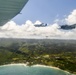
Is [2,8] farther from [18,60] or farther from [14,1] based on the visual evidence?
[18,60]

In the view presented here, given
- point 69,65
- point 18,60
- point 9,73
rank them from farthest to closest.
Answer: point 18,60, point 69,65, point 9,73

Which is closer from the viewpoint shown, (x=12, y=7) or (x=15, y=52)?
(x=12, y=7)

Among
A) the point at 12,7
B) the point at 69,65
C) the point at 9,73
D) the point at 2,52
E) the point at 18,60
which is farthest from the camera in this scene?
the point at 2,52

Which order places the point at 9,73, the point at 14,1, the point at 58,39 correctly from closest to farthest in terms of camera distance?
the point at 14,1
the point at 9,73
the point at 58,39

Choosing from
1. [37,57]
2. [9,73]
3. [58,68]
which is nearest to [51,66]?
[58,68]

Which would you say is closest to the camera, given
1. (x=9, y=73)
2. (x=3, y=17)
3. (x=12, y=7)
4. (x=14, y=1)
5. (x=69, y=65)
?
(x=14, y=1)

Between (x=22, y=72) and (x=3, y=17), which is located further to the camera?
(x=22, y=72)

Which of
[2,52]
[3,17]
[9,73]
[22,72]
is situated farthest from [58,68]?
[3,17]

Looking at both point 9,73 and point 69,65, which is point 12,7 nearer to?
point 9,73

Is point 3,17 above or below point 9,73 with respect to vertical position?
above
